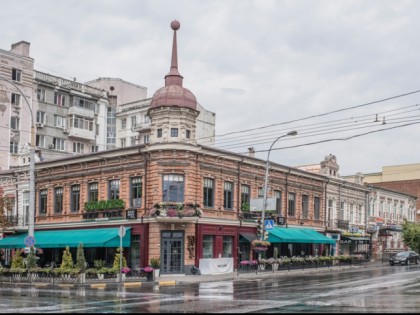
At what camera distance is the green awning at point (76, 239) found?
39438 mm

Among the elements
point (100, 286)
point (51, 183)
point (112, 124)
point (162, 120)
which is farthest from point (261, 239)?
point (112, 124)

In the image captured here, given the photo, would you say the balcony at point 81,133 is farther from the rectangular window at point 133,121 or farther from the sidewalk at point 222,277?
the sidewalk at point 222,277

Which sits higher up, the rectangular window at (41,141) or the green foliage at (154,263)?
the rectangular window at (41,141)

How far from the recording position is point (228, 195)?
43.3 m

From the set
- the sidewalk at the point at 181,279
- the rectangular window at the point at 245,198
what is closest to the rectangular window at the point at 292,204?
the sidewalk at the point at 181,279

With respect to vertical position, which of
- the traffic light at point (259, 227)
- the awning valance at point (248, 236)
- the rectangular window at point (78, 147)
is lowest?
the awning valance at point (248, 236)

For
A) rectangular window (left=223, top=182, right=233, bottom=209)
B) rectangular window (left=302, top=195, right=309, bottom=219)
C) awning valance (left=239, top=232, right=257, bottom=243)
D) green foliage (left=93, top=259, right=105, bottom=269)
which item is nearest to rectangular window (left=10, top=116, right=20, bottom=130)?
green foliage (left=93, top=259, right=105, bottom=269)

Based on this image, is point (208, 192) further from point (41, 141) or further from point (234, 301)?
point (41, 141)

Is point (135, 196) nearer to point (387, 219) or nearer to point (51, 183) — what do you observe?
point (51, 183)

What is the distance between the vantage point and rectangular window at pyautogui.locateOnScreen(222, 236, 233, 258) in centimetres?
4256

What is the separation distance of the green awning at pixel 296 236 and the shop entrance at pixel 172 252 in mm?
8793

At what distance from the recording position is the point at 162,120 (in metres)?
38.9

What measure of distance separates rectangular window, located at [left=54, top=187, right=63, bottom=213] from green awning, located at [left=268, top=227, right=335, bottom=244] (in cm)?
1617

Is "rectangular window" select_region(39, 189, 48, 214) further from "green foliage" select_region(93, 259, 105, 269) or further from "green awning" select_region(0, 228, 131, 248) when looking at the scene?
"green foliage" select_region(93, 259, 105, 269)
